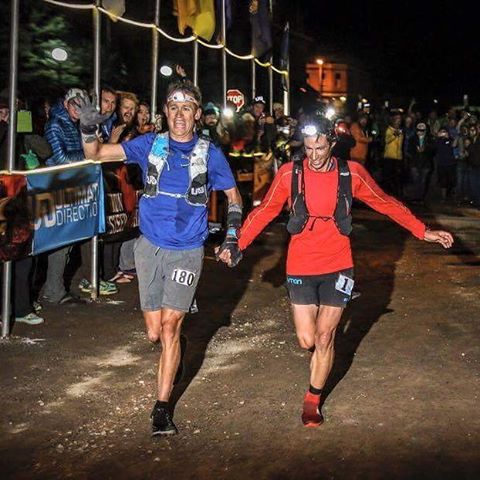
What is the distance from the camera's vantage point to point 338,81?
64.7 m

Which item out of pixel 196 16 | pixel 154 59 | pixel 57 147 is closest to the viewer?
pixel 57 147

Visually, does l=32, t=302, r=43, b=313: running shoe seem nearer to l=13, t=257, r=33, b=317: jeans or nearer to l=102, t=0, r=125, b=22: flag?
l=13, t=257, r=33, b=317: jeans

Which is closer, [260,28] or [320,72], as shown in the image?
[260,28]

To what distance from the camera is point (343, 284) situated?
17.9 feet

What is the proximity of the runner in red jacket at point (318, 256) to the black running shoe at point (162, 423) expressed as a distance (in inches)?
35.7

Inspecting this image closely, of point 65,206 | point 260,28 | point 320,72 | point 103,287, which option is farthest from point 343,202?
point 320,72

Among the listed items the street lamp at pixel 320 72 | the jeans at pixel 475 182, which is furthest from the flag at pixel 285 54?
the street lamp at pixel 320 72

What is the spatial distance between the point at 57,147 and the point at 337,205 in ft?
13.5

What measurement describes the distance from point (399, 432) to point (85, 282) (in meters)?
5.27

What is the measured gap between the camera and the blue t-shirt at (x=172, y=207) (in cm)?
522

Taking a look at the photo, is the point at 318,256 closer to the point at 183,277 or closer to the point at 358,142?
the point at 183,277

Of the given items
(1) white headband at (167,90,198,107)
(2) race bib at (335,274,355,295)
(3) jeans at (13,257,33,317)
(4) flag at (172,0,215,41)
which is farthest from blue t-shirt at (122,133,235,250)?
(4) flag at (172,0,215,41)

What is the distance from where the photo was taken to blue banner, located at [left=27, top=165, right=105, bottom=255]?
25.1ft

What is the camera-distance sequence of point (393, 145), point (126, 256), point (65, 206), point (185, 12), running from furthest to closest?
A: 1. point (393, 145)
2. point (185, 12)
3. point (126, 256)
4. point (65, 206)
